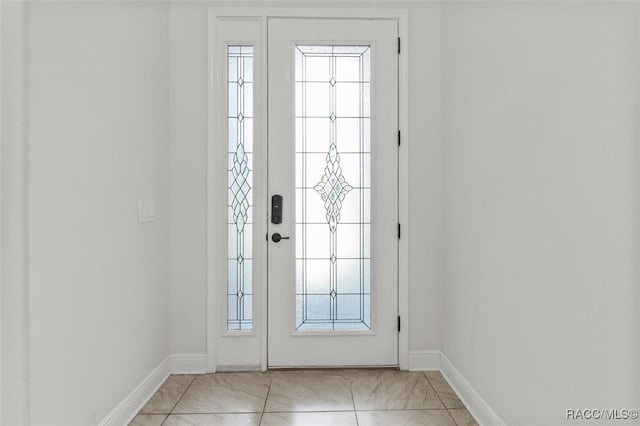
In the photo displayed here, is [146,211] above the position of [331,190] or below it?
below

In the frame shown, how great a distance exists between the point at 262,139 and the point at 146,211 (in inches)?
34.2

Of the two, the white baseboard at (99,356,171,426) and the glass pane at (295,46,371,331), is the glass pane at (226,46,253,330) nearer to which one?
the glass pane at (295,46,371,331)

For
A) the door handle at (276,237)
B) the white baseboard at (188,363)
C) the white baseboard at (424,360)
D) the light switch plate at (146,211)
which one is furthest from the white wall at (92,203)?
the white baseboard at (424,360)

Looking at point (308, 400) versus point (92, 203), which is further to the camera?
point (308, 400)

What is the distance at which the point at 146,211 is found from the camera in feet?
7.54

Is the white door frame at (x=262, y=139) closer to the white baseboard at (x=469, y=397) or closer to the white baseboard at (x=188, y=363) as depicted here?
the white baseboard at (x=188, y=363)

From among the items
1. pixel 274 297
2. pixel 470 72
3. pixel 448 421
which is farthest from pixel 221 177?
pixel 448 421

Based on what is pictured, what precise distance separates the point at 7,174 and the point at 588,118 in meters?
1.87

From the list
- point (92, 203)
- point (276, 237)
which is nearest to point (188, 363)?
point (276, 237)

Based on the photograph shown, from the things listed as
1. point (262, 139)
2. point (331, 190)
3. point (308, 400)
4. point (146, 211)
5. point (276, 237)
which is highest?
point (262, 139)

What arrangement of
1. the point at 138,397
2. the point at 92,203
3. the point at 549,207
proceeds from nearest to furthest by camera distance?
the point at 549,207
the point at 92,203
the point at 138,397

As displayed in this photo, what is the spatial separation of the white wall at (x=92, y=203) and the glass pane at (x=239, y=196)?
1.42 feet

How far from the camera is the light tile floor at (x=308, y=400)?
6.89ft

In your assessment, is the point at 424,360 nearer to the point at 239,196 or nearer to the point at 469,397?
the point at 469,397
